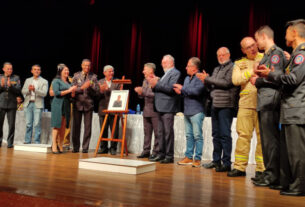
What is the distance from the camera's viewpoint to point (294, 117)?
220 centimetres

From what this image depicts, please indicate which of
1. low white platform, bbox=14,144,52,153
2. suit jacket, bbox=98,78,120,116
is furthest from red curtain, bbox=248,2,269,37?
low white platform, bbox=14,144,52,153

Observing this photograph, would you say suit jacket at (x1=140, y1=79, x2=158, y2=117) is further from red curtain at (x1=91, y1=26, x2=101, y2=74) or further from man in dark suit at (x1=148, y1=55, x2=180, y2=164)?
red curtain at (x1=91, y1=26, x2=101, y2=74)

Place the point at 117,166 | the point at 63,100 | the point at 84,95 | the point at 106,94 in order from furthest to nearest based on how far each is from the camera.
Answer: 1. the point at 106,94
2. the point at 84,95
3. the point at 63,100
4. the point at 117,166

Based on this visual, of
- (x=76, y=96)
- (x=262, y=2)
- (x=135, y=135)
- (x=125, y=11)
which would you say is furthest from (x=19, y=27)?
(x=262, y=2)

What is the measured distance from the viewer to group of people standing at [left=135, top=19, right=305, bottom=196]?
2221 millimetres

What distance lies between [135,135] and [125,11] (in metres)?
3.76

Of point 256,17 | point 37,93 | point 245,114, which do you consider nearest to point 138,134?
point 37,93

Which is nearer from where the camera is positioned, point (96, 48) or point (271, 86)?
point (271, 86)

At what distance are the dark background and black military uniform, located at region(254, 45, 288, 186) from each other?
3.35 metres

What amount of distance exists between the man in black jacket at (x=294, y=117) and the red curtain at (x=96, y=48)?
236 inches

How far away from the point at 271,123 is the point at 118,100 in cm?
254

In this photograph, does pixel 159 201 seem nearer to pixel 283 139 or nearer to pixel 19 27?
pixel 283 139

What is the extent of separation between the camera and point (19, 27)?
7762mm

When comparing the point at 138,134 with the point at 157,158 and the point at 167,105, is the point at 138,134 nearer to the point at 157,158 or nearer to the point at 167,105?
the point at 157,158
